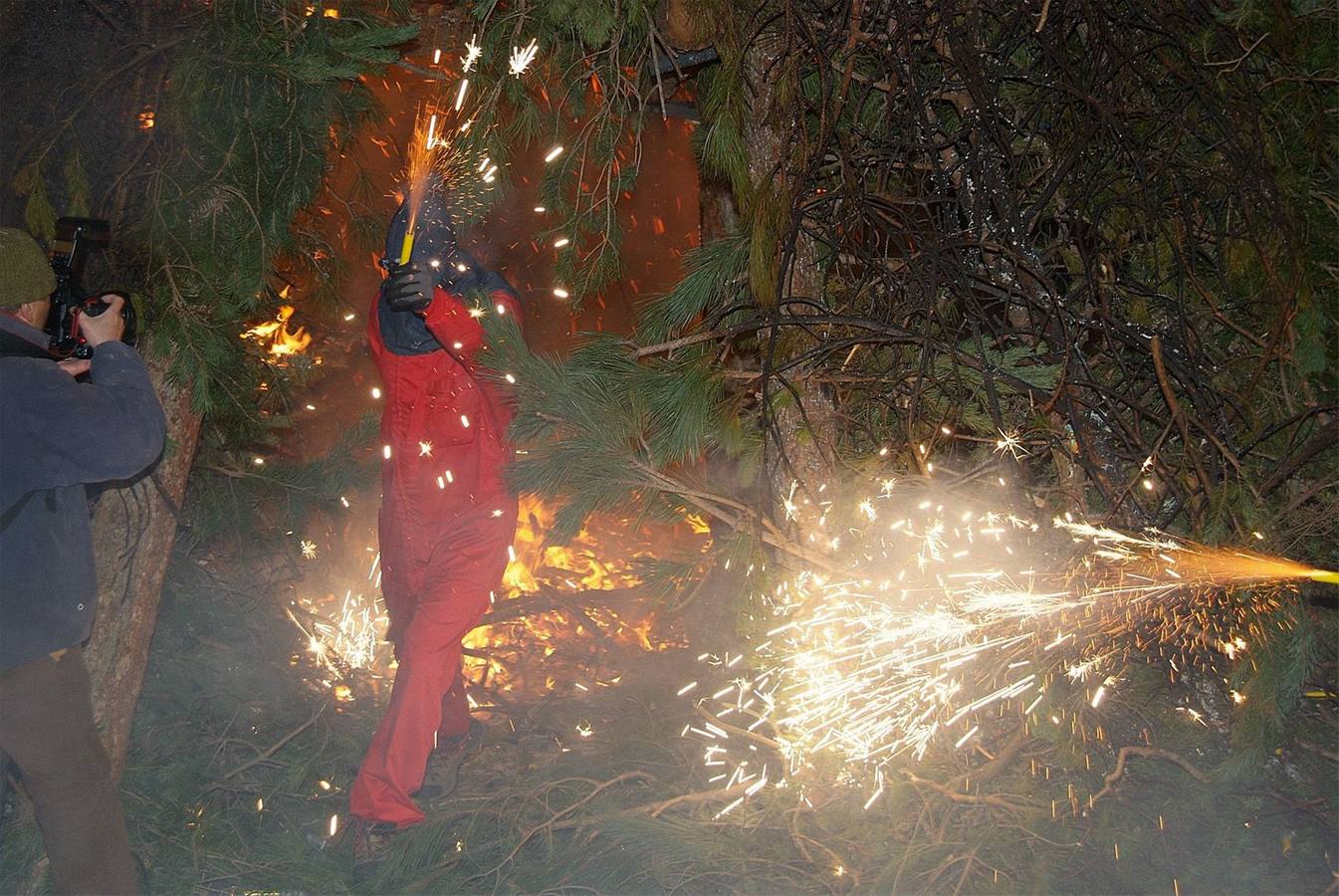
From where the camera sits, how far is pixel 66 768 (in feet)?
7.70

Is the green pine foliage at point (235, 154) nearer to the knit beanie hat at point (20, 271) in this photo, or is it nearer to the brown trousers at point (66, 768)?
the knit beanie hat at point (20, 271)

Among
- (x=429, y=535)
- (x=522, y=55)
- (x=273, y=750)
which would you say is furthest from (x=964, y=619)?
(x=273, y=750)

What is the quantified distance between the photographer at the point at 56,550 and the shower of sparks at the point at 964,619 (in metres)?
1.72

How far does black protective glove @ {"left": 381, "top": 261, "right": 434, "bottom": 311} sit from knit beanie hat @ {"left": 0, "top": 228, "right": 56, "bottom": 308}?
Answer: 84 centimetres

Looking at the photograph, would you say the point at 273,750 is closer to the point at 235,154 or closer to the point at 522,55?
the point at 235,154

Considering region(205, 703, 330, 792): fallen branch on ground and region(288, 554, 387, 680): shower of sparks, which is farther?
Answer: region(288, 554, 387, 680): shower of sparks

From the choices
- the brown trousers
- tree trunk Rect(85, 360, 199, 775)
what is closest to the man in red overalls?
tree trunk Rect(85, 360, 199, 775)

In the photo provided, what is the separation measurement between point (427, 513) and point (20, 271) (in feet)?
4.44

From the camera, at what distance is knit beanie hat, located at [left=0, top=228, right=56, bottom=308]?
237 centimetres

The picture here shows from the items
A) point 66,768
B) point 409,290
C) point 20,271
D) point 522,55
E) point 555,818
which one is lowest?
point 555,818

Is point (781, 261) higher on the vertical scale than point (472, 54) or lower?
lower

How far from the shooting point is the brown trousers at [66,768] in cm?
229

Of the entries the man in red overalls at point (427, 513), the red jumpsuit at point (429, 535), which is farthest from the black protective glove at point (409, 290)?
the red jumpsuit at point (429, 535)

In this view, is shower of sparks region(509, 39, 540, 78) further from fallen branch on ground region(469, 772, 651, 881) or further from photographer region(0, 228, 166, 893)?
fallen branch on ground region(469, 772, 651, 881)
